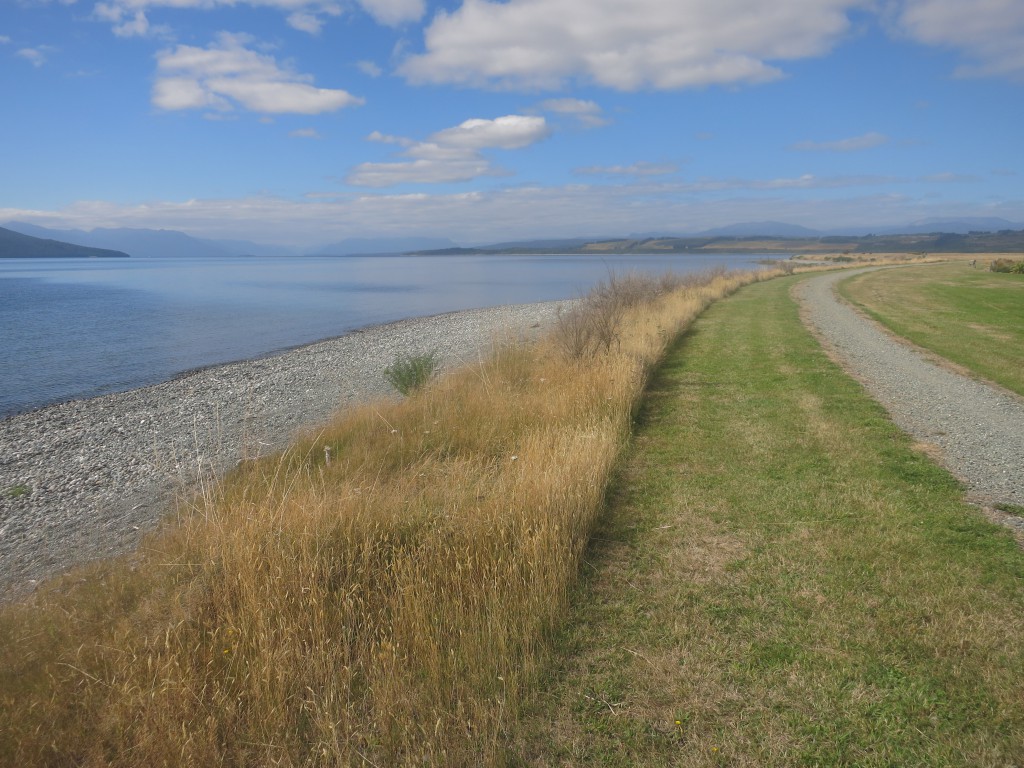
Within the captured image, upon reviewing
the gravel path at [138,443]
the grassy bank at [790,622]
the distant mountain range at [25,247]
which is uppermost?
the distant mountain range at [25,247]

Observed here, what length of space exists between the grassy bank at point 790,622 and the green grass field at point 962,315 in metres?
6.75

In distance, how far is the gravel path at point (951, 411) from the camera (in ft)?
20.6

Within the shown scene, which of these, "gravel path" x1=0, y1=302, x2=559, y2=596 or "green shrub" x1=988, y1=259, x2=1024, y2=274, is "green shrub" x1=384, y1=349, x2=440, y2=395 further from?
"green shrub" x1=988, y1=259, x2=1024, y2=274

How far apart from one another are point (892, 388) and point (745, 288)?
2809 cm

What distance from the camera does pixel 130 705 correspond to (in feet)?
10.2

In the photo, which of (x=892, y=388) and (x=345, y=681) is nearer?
(x=345, y=681)

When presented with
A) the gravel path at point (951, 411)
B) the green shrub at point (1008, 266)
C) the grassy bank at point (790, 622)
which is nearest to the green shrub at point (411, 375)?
the grassy bank at point (790, 622)

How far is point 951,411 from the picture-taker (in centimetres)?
876

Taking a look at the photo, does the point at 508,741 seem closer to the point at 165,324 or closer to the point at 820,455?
the point at 820,455

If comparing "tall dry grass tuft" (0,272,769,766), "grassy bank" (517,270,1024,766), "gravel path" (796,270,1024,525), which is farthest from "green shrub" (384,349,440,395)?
"gravel path" (796,270,1024,525)

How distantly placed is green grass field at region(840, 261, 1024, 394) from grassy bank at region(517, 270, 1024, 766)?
6745mm

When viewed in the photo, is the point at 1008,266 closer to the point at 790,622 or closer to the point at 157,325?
the point at 790,622

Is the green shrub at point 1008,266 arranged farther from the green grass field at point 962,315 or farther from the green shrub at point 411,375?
the green shrub at point 411,375

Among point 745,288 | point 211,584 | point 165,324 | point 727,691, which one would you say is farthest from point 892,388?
point 165,324
